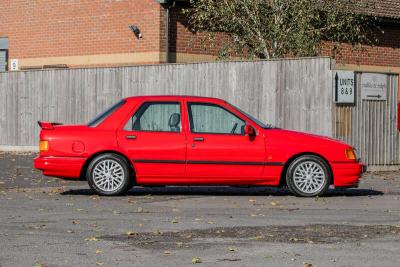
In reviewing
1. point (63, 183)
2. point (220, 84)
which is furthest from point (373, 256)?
point (220, 84)

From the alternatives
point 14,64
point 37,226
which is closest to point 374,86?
point 37,226

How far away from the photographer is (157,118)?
15906mm

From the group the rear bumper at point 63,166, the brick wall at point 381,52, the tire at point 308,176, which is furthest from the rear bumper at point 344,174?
the brick wall at point 381,52

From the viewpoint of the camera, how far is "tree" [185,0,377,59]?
25188mm

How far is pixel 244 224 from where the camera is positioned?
38.9 ft

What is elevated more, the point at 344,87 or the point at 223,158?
the point at 344,87

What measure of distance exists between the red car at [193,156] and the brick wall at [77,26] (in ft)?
39.5

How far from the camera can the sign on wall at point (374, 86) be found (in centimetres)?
2202

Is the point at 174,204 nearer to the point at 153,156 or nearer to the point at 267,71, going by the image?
the point at 153,156

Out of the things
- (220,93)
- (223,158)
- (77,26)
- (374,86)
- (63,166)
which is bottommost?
(63,166)

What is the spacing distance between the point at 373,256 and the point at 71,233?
3.38 meters

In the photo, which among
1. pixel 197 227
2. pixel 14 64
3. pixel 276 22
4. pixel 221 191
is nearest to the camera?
pixel 197 227

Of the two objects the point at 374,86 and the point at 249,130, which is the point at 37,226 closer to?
the point at 249,130

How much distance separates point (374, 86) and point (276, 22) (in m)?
4.06
